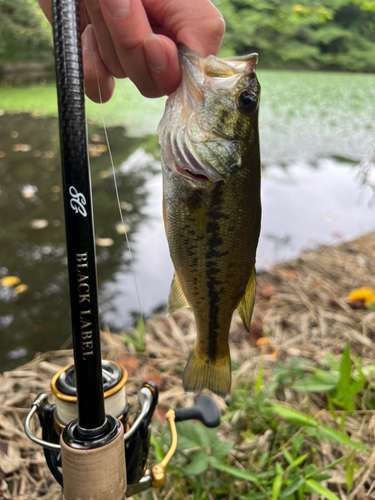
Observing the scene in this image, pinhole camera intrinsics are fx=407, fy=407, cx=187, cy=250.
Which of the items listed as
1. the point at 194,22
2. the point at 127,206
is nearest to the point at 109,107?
the point at 127,206

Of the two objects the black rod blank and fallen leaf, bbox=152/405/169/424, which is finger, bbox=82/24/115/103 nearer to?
the black rod blank

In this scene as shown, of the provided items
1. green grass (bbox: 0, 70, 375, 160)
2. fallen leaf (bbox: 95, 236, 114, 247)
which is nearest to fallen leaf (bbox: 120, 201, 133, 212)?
fallen leaf (bbox: 95, 236, 114, 247)

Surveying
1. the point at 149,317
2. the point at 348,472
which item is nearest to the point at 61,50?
the point at 348,472

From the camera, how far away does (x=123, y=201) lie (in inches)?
181

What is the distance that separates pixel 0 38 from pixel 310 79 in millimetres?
10432

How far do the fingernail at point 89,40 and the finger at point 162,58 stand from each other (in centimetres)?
32

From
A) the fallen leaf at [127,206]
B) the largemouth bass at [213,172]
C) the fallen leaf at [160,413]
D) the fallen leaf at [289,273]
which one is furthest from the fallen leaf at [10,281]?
the largemouth bass at [213,172]

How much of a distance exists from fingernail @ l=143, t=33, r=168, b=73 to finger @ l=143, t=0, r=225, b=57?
13 cm

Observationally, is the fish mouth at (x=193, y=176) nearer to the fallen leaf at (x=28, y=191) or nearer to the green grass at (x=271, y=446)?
the green grass at (x=271, y=446)

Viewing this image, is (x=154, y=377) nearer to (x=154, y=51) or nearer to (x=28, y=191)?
(x=154, y=51)

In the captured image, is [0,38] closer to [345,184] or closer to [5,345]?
[345,184]

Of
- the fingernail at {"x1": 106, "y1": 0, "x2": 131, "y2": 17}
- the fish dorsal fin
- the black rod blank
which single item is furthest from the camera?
the fish dorsal fin

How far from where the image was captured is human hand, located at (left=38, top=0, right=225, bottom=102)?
3.15 ft

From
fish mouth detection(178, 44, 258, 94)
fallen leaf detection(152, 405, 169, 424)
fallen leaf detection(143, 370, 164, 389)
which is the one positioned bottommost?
fallen leaf detection(143, 370, 164, 389)
